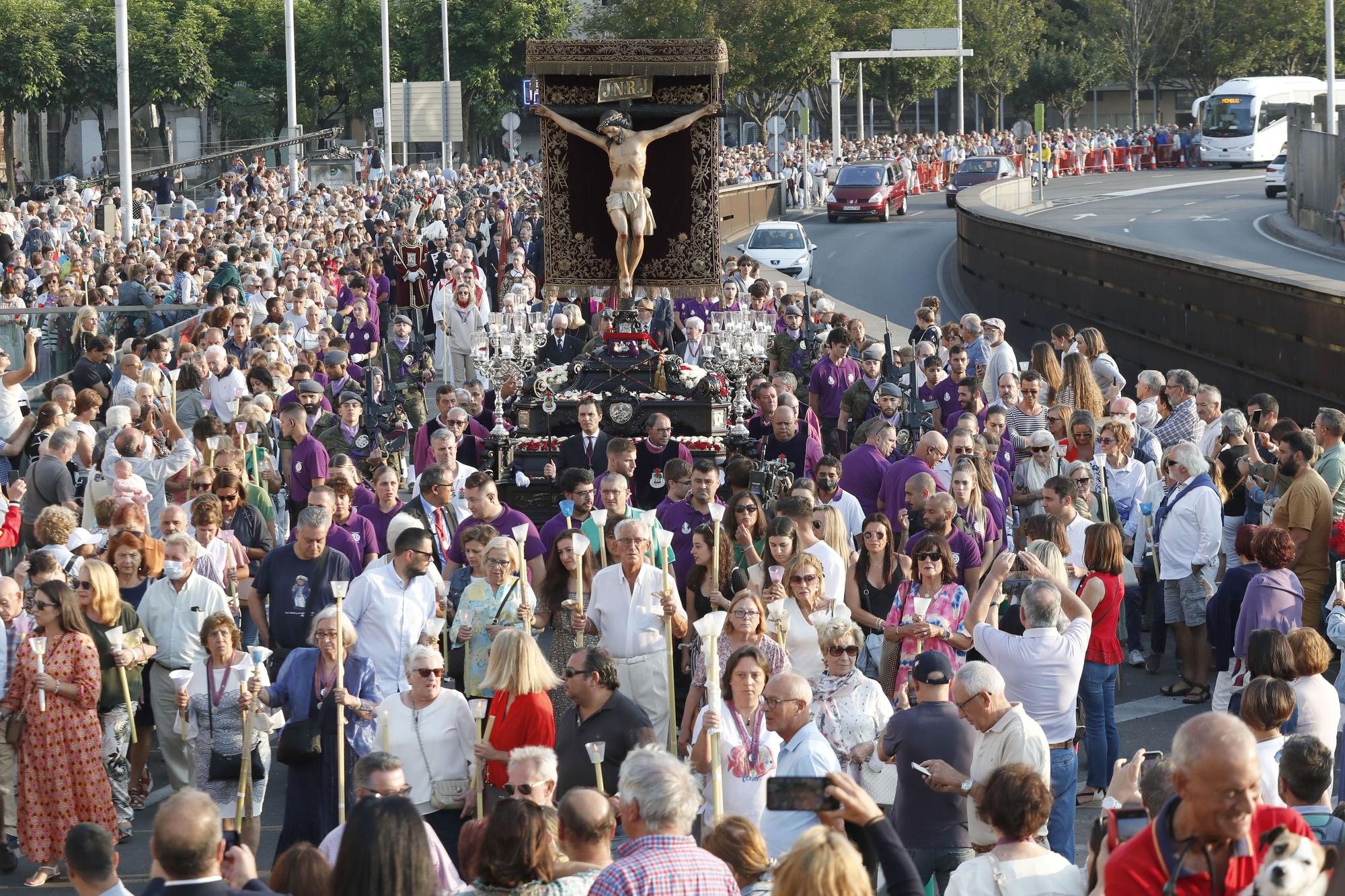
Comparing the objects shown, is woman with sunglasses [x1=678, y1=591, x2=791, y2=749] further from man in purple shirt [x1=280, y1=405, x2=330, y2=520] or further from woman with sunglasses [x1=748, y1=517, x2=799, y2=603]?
man in purple shirt [x1=280, y1=405, x2=330, y2=520]

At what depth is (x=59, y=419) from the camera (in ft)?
45.4

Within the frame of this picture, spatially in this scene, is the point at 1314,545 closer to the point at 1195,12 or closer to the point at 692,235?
the point at 692,235

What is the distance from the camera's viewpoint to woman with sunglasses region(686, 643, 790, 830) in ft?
25.7

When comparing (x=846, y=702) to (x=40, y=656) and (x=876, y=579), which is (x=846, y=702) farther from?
(x=40, y=656)

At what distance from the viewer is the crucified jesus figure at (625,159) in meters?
19.0

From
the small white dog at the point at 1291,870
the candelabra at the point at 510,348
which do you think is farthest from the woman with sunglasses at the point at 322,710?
the candelabra at the point at 510,348

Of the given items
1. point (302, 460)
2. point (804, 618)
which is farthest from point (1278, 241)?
point (804, 618)

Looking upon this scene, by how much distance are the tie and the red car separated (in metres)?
38.8

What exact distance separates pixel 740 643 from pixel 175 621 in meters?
3.07

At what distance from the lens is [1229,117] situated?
220 feet

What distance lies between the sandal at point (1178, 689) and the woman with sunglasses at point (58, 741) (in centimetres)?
627

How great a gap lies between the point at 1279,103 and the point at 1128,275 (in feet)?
149

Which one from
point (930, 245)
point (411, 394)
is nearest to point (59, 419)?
point (411, 394)

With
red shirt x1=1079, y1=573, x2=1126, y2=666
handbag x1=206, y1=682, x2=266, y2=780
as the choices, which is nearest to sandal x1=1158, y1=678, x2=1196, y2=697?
red shirt x1=1079, y1=573, x2=1126, y2=666
